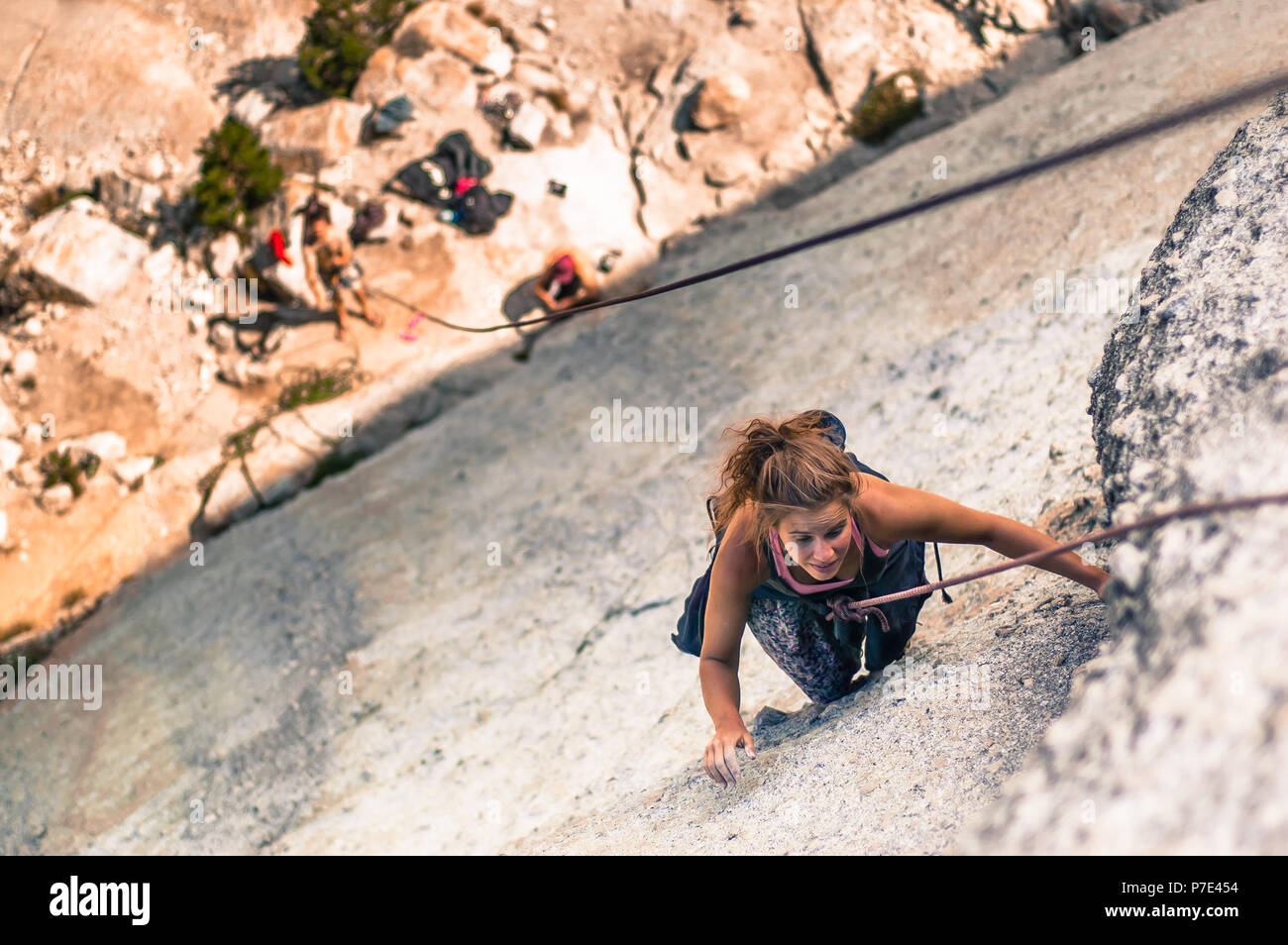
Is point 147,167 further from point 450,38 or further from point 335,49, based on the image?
point 450,38

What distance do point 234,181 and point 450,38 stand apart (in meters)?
2.71

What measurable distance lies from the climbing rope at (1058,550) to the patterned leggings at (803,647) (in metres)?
0.12

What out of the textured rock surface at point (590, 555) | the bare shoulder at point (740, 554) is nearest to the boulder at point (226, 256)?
the textured rock surface at point (590, 555)

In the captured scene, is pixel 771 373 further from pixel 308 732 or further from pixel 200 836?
pixel 200 836

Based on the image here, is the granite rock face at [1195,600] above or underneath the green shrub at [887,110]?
underneath

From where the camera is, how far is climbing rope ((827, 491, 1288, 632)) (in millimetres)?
1300

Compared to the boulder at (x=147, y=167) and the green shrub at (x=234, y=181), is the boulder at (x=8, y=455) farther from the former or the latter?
the boulder at (x=147, y=167)

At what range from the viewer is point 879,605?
85.0 inches

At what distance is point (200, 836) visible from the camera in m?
4.39

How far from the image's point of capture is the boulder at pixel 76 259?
750 cm

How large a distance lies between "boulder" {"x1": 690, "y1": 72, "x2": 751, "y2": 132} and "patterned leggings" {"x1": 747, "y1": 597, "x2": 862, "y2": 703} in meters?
6.84

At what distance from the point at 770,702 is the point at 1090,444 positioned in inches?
70.2

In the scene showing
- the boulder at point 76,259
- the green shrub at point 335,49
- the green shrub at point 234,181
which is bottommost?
the boulder at point 76,259
